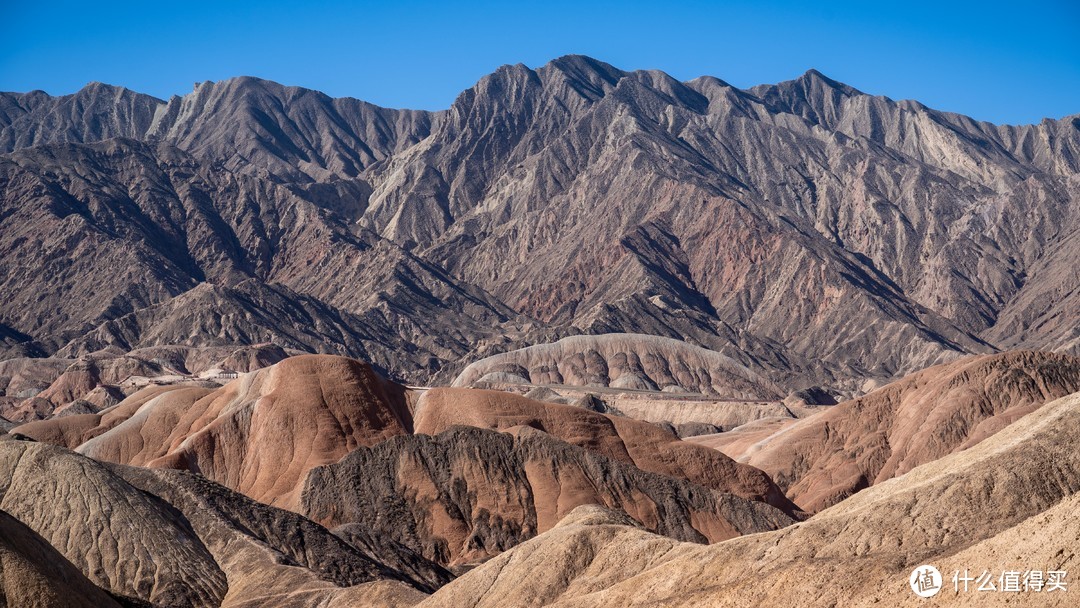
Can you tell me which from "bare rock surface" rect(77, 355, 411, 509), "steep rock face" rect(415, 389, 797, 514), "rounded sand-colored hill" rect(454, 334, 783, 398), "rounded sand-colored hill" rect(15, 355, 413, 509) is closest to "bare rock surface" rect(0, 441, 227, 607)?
"rounded sand-colored hill" rect(15, 355, 413, 509)

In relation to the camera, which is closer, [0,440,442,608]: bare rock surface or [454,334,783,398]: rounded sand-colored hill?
[0,440,442,608]: bare rock surface

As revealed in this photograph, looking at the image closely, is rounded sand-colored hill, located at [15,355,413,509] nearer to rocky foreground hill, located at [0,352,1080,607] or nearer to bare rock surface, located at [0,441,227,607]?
rocky foreground hill, located at [0,352,1080,607]

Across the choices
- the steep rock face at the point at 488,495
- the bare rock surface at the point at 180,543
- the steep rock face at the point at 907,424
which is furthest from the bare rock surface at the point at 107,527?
the steep rock face at the point at 907,424

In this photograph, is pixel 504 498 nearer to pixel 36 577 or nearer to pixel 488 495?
pixel 488 495

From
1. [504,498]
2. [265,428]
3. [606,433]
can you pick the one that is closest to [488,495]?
[504,498]

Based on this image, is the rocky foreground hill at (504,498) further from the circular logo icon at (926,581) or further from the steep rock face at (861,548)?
the circular logo icon at (926,581)

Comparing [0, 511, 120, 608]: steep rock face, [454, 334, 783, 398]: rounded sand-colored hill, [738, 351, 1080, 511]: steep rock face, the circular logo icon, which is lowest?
the circular logo icon

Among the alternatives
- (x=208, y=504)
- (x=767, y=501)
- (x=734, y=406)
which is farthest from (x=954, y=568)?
(x=734, y=406)
